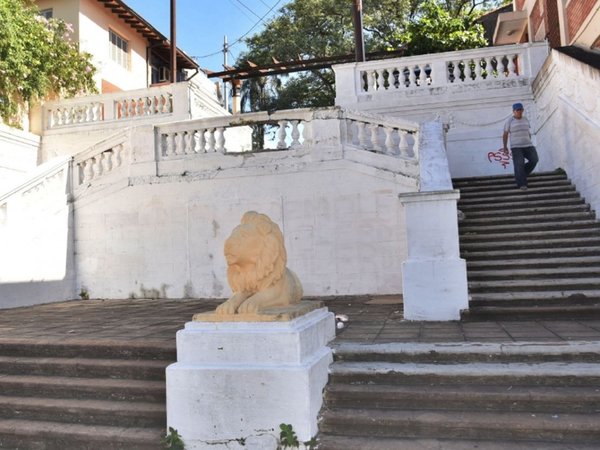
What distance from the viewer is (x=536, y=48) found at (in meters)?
11.0

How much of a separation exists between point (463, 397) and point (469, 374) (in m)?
0.24

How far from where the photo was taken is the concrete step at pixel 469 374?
3.45 m

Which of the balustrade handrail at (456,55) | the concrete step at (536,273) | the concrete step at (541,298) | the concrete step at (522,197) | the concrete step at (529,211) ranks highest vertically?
the balustrade handrail at (456,55)

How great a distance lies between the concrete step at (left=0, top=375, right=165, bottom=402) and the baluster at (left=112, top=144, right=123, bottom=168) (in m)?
6.13

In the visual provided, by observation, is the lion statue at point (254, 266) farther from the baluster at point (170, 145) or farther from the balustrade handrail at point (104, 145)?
the balustrade handrail at point (104, 145)

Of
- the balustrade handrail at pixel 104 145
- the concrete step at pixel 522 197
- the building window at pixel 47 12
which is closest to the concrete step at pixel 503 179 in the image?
the concrete step at pixel 522 197

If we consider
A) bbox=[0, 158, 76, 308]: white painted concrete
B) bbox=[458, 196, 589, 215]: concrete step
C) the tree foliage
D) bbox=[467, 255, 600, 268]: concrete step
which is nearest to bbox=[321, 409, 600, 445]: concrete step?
bbox=[467, 255, 600, 268]: concrete step

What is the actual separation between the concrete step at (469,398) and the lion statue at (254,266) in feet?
2.82

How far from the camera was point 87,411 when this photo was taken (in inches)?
148

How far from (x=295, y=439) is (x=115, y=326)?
332 cm

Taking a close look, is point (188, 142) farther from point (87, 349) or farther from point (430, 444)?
point (430, 444)

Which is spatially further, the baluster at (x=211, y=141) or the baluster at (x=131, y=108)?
the baluster at (x=131, y=108)

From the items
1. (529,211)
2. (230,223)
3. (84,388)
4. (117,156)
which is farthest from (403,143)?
(84,388)

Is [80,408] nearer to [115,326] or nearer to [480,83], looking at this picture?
[115,326]
